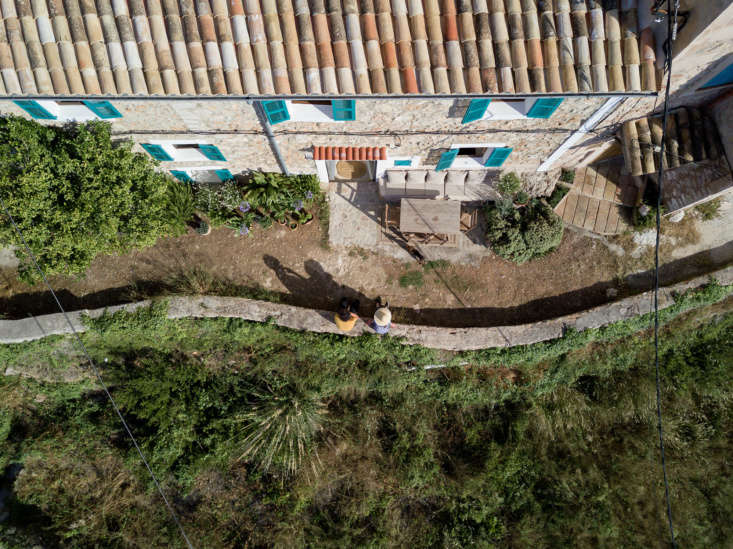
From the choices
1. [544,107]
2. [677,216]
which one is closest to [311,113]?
[544,107]

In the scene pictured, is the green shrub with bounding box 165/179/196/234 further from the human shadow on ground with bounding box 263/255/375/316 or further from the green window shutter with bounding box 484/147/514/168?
the green window shutter with bounding box 484/147/514/168

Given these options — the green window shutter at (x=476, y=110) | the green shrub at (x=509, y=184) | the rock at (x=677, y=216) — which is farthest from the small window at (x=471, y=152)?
the rock at (x=677, y=216)

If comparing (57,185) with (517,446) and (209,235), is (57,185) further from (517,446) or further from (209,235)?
(517,446)

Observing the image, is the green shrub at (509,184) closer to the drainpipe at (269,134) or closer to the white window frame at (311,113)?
the white window frame at (311,113)

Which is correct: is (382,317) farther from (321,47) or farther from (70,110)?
(70,110)

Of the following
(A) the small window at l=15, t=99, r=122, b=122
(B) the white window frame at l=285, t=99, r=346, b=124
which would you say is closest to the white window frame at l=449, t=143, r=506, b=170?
(B) the white window frame at l=285, t=99, r=346, b=124

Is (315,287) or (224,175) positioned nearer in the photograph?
(224,175)
